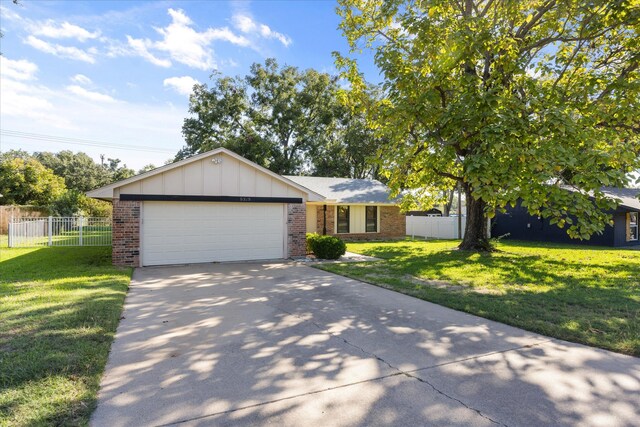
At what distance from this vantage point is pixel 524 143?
8062mm

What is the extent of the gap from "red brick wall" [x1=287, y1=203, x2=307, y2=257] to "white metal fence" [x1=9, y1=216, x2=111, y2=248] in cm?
975

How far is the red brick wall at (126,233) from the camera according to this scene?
10.7 meters

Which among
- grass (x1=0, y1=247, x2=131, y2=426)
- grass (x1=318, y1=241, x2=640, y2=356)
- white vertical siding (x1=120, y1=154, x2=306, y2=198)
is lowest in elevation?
grass (x1=318, y1=241, x2=640, y2=356)

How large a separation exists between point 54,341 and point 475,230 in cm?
1479

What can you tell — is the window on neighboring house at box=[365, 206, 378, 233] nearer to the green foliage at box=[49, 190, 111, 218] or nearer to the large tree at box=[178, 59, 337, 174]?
the large tree at box=[178, 59, 337, 174]

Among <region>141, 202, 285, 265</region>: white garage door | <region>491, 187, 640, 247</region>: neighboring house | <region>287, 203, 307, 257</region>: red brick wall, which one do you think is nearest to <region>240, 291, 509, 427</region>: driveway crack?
<region>141, 202, 285, 265</region>: white garage door

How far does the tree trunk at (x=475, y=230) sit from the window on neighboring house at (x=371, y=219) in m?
6.83

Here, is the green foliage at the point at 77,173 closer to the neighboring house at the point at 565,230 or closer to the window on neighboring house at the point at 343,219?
the window on neighboring house at the point at 343,219

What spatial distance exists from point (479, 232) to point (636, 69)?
742 centimetres

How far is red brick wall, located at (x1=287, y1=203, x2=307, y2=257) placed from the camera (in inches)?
512

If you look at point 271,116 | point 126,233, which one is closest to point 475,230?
point 126,233

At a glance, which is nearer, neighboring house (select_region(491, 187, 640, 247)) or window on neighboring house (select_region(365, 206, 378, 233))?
neighboring house (select_region(491, 187, 640, 247))

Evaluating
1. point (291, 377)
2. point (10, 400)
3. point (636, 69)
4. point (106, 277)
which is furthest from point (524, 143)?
point (106, 277)

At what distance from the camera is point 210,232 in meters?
11.9
